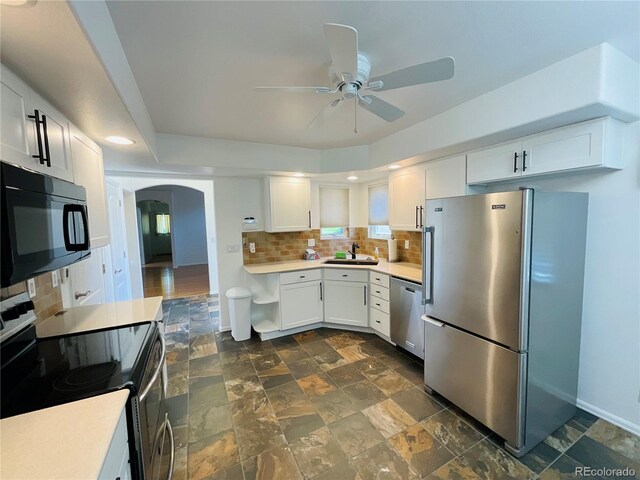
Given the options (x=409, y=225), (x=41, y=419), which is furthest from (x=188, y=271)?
(x=41, y=419)

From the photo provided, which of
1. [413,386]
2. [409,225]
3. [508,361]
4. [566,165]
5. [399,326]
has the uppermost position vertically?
[566,165]

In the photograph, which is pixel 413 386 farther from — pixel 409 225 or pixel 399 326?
pixel 409 225

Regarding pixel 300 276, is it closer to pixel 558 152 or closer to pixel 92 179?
pixel 92 179

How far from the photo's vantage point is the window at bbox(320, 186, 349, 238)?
416 centimetres

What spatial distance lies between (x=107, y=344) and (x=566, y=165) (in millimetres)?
2994

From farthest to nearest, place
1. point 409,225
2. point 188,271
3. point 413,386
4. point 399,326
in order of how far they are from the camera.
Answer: point 188,271, point 409,225, point 399,326, point 413,386

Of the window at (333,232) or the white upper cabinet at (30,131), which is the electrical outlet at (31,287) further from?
the window at (333,232)

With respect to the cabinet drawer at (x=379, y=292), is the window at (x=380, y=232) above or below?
above

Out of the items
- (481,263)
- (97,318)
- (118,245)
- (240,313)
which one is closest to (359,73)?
(481,263)

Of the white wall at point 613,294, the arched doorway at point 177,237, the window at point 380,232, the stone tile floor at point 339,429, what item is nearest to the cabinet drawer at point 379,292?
the stone tile floor at point 339,429

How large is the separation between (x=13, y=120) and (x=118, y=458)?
1.26 metres

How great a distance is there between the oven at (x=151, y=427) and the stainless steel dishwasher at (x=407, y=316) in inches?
85.9

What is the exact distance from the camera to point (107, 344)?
4.69ft

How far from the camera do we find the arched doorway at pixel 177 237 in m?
7.04
